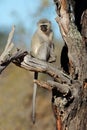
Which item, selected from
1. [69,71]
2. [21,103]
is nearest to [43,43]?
[69,71]

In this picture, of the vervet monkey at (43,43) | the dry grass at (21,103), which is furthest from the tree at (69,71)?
the dry grass at (21,103)

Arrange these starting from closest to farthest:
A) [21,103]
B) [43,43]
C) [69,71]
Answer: [69,71] → [43,43] → [21,103]

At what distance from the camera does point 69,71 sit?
28.1ft

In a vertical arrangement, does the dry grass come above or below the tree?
below

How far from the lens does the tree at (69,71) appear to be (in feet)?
26.7

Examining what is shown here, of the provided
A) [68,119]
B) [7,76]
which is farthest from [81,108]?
[7,76]

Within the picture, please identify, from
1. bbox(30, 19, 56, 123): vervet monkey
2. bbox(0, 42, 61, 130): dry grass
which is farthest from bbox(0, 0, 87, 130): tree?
bbox(0, 42, 61, 130): dry grass

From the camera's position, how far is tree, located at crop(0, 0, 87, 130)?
812 centimetres

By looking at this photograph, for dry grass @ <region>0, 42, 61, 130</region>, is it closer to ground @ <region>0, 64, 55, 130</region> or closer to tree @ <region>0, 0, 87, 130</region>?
ground @ <region>0, 64, 55, 130</region>

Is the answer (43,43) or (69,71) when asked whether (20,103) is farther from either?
(69,71)

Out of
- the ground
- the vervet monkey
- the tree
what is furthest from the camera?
the ground

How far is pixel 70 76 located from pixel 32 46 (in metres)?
2.76

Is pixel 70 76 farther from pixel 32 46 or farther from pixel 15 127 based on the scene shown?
pixel 15 127

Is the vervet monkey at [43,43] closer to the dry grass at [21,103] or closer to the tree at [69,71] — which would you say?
the tree at [69,71]
